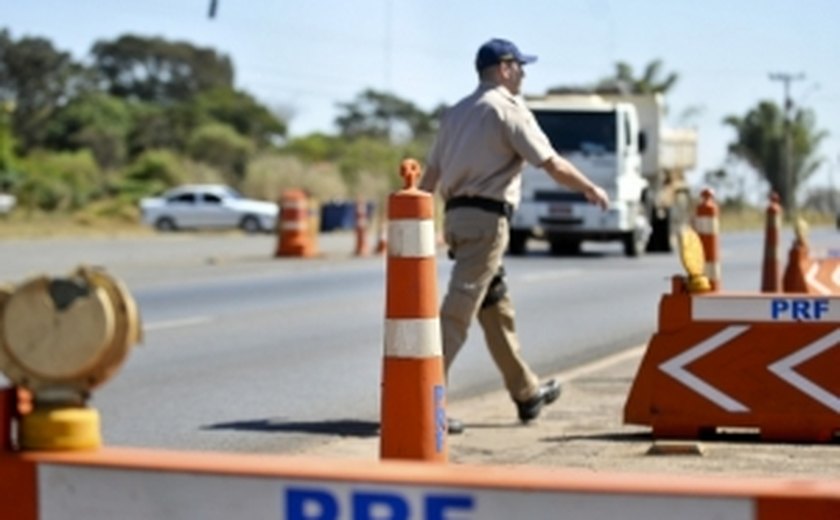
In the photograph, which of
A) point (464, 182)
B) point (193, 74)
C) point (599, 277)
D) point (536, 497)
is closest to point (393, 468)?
point (536, 497)

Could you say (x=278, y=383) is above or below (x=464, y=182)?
below

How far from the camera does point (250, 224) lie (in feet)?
190

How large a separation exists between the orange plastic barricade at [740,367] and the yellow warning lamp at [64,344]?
17.8 feet

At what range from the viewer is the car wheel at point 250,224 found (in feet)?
189

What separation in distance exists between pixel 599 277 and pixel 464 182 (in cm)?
1710

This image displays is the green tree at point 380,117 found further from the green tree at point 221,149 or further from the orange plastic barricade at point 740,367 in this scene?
the orange plastic barricade at point 740,367

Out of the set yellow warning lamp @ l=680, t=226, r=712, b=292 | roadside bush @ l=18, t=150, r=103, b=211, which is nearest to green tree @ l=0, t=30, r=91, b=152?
roadside bush @ l=18, t=150, r=103, b=211

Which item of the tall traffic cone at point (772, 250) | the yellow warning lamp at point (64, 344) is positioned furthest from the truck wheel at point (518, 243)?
the yellow warning lamp at point (64, 344)

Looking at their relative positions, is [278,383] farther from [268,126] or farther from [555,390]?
[268,126]

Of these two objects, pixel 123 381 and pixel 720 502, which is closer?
pixel 720 502

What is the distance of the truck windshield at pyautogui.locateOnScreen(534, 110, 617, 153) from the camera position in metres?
32.8

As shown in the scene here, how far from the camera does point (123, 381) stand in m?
12.6

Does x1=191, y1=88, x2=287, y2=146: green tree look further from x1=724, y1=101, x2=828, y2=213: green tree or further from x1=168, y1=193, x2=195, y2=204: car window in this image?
x1=168, y1=193, x2=195, y2=204: car window

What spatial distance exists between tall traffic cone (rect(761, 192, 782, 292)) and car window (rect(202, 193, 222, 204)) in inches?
1577
